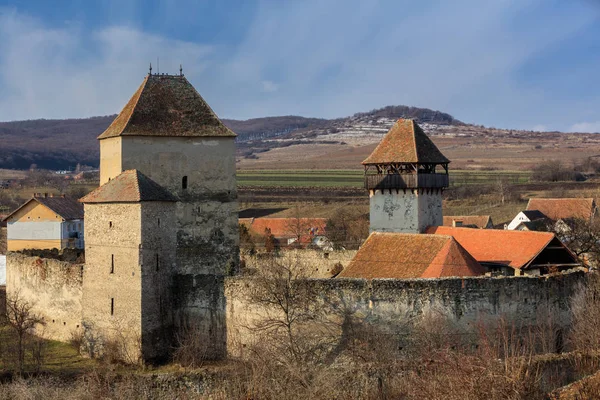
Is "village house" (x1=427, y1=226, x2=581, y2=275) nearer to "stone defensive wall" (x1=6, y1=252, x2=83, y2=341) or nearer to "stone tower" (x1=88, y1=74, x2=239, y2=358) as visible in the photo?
"stone tower" (x1=88, y1=74, x2=239, y2=358)

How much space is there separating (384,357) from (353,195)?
7237 cm

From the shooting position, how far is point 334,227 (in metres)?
65.1

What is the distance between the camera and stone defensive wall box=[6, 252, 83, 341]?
33938 mm

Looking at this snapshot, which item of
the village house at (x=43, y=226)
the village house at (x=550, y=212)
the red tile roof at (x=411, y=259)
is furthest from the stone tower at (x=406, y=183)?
the village house at (x=43, y=226)

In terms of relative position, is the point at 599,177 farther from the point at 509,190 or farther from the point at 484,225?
the point at 484,225

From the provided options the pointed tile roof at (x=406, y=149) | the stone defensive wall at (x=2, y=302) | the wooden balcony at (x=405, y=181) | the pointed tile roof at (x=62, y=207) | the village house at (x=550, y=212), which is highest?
the pointed tile roof at (x=406, y=149)

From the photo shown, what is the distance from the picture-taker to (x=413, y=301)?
1102 inches

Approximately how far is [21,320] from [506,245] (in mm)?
18307

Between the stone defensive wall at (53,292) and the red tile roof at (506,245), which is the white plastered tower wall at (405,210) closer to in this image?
the red tile roof at (506,245)

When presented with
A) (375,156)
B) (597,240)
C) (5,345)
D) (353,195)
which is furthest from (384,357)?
(353,195)

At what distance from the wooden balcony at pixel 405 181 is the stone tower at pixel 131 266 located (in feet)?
51.8

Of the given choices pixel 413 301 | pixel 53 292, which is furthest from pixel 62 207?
pixel 413 301

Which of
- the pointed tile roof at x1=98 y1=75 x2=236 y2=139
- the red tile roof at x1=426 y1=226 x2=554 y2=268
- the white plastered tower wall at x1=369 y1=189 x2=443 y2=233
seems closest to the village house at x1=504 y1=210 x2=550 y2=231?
the white plastered tower wall at x1=369 y1=189 x2=443 y2=233

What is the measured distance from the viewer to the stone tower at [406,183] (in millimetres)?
43469
